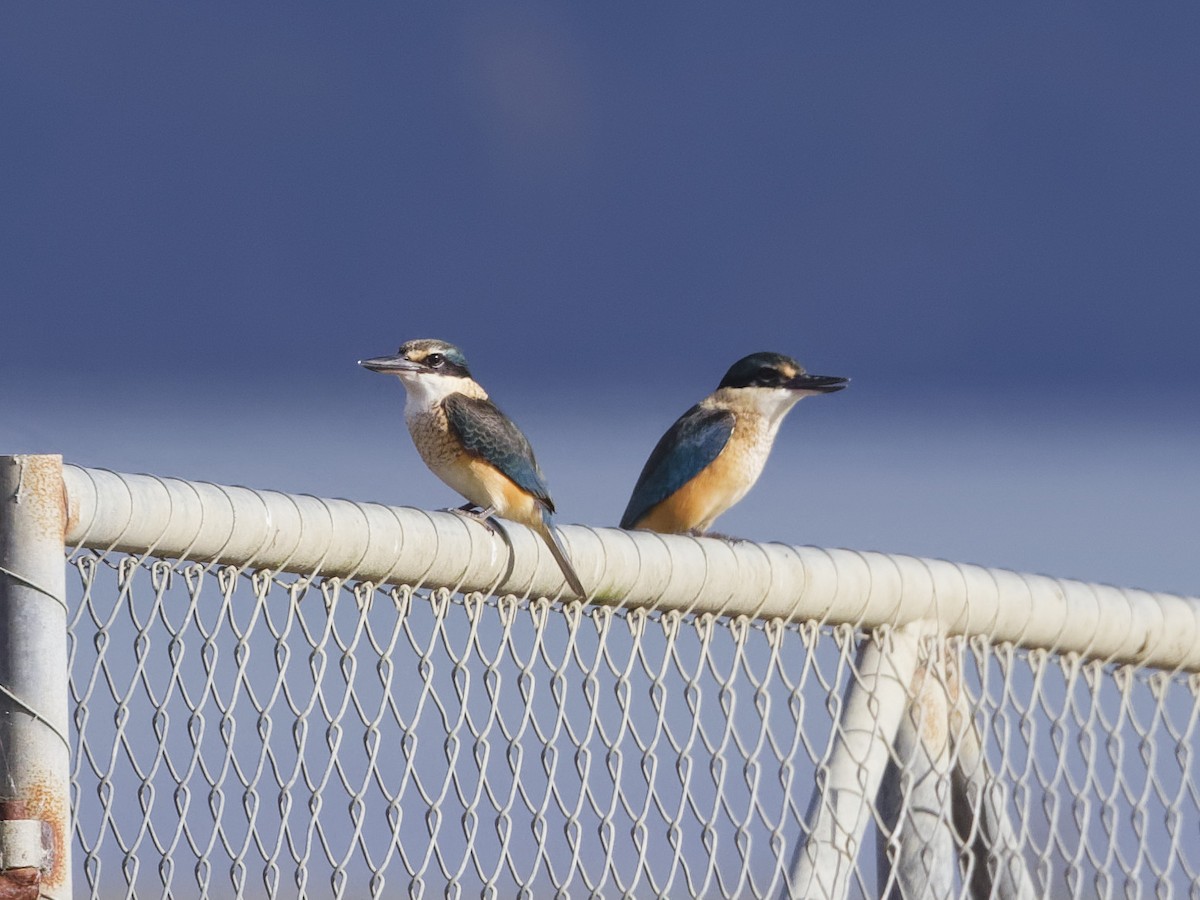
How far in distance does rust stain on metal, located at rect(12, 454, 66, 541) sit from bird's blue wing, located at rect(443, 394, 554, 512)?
2052 millimetres

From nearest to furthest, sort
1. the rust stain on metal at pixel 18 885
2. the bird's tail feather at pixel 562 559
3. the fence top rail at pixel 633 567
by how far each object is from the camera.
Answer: the rust stain on metal at pixel 18 885
the fence top rail at pixel 633 567
the bird's tail feather at pixel 562 559

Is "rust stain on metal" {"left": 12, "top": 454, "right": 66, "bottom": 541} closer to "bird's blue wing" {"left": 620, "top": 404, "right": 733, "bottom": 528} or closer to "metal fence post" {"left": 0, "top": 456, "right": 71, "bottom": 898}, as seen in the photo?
"metal fence post" {"left": 0, "top": 456, "right": 71, "bottom": 898}

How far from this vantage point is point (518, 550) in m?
2.16

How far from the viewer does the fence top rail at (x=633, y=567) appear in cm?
177

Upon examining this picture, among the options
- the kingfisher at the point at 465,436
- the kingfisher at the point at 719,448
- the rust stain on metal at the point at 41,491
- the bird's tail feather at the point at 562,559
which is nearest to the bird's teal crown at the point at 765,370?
the kingfisher at the point at 719,448

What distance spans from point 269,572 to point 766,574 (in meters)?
0.71

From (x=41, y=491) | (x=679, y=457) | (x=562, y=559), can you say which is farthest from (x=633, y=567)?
(x=679, y=457)

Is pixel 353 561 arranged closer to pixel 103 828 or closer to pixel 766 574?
pixel 103 828

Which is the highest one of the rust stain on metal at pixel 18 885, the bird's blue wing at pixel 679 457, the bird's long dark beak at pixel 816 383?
the bird's long dark beak at pixel 816 383

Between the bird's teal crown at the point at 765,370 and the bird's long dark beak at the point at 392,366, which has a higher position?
the bird's teal crown at the point at 765,370

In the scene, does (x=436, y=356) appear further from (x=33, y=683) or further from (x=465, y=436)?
(x=33, y=683)

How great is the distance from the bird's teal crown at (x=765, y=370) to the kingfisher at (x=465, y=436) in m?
0.97

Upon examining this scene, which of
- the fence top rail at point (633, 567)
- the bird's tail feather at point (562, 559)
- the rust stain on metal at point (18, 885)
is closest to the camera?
the rust stain on metal at point (18, 885)

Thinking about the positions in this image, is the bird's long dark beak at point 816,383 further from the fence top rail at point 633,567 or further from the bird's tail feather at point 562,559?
the bird's tail feather at point 562,559
